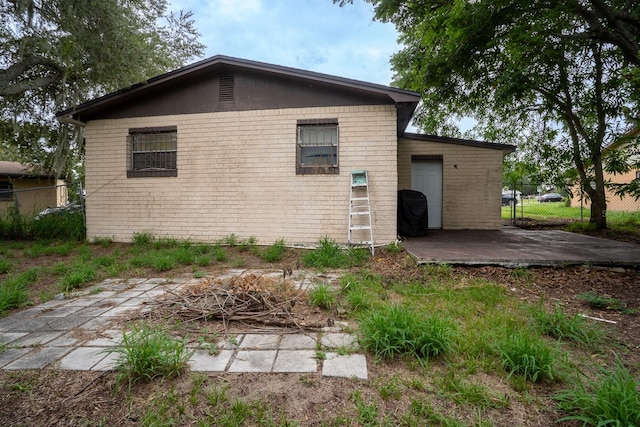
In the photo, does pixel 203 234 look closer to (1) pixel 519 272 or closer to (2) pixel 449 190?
(1) pixel 519 272

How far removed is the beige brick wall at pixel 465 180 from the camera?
8367 mm

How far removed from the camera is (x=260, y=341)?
7.71 ft

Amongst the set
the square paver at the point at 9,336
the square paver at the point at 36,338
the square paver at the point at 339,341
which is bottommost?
the square paver at the point at 9,336

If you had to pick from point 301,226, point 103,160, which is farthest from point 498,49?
point 103,160

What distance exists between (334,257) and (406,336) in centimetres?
298

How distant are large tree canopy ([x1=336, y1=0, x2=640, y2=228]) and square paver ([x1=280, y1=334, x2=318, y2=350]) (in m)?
5.48

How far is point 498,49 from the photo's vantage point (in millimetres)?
7512

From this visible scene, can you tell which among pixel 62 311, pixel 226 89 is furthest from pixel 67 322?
pixel 226 89

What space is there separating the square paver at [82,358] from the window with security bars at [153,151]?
5154 millimetres

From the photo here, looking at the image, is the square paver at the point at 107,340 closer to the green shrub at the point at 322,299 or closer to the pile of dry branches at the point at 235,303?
the pile of dry branches at the point at 235,303

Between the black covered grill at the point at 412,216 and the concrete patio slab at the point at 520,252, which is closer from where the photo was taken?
the concrete patio slab at the point at 520,252

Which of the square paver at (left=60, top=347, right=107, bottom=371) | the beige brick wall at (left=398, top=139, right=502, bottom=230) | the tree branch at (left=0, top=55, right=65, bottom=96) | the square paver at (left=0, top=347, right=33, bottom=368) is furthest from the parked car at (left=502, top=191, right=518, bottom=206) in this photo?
the tree branch at (left=0, top=55, right=65, bottom=96)

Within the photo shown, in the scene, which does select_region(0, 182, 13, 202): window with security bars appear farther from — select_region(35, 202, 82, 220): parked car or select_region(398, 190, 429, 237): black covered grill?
select_region(398, 190, 429, 237): black covered grill

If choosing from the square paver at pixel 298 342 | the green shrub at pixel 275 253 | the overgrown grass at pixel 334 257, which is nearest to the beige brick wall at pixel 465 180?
the overgrown grass at pixel 334 257
